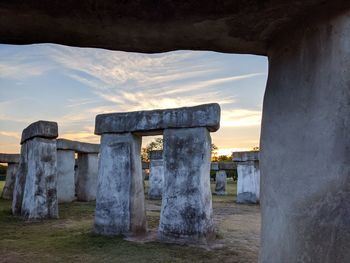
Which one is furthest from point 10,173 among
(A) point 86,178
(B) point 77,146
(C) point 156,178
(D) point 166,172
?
(D) point 166,172

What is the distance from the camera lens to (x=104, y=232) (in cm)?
680

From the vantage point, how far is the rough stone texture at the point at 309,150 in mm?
1504

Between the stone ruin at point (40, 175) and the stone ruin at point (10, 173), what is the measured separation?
5.43m

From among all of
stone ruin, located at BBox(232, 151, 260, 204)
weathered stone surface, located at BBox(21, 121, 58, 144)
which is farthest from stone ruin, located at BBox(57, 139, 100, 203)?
stone ruin, located at BBox(232, 151, 260, 204)

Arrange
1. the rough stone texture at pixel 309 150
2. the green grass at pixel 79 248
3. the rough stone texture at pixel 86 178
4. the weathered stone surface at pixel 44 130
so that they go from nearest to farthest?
the rough stone texture at pixel 309 150 → the green grass at pixel 79 248 → the weathered stone surface at pixel 44 130 → the rough stone texture at pixel 86 178

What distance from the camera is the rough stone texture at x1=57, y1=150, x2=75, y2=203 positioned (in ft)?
41.1

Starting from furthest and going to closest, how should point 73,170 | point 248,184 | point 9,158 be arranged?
point 248,184, point 9,158, point 73,170

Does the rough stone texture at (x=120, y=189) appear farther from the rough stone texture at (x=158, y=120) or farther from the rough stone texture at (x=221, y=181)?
the rough stone texture at (x=221, y=181)

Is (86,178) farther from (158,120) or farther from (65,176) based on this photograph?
(158,120)

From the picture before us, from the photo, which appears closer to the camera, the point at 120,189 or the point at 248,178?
the point at 120,189

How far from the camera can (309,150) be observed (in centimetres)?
162

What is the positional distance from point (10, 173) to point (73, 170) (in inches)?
121

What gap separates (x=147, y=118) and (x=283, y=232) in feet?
17.5

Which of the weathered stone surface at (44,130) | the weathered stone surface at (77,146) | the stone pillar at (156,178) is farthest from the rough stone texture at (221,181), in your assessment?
the weathered stone surface at (44,130)
